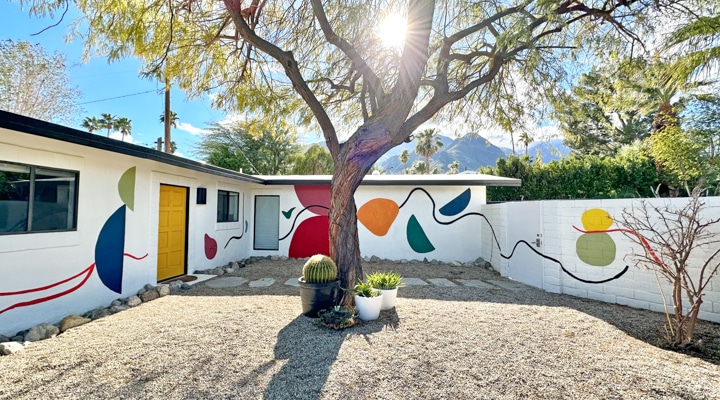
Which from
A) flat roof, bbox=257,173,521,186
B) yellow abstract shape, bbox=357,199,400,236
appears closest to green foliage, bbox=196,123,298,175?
flat roof, bbox=257,173,521,186

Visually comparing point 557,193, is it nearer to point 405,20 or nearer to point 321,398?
point 405,20

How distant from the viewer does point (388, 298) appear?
4.45 m

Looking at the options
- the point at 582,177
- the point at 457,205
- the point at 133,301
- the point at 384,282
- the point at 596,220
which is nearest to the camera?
the point at 384,282

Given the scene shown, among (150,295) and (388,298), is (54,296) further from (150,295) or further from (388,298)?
(388,298)

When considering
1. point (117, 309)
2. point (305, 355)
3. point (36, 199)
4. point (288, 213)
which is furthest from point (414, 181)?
point (36, 199)

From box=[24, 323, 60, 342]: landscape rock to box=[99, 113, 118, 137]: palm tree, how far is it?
72.1 ft

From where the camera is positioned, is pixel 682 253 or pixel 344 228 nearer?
pixel 682 253

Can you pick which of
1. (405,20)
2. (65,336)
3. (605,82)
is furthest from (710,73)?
(65,336)

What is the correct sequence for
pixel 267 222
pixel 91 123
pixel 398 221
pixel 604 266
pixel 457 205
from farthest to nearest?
pixel 91 123 < pixel 267 222 < pixel 398 221 < pixel 457 205 < pixel 604 266

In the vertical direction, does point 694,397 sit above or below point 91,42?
below

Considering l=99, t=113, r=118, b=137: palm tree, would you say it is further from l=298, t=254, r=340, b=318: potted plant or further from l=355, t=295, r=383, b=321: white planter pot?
l=355, t=295, r=383, b=321: white planter pot

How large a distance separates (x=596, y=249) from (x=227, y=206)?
8.30m

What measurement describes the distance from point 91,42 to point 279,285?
5.05m

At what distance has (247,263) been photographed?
8766 millimetres
